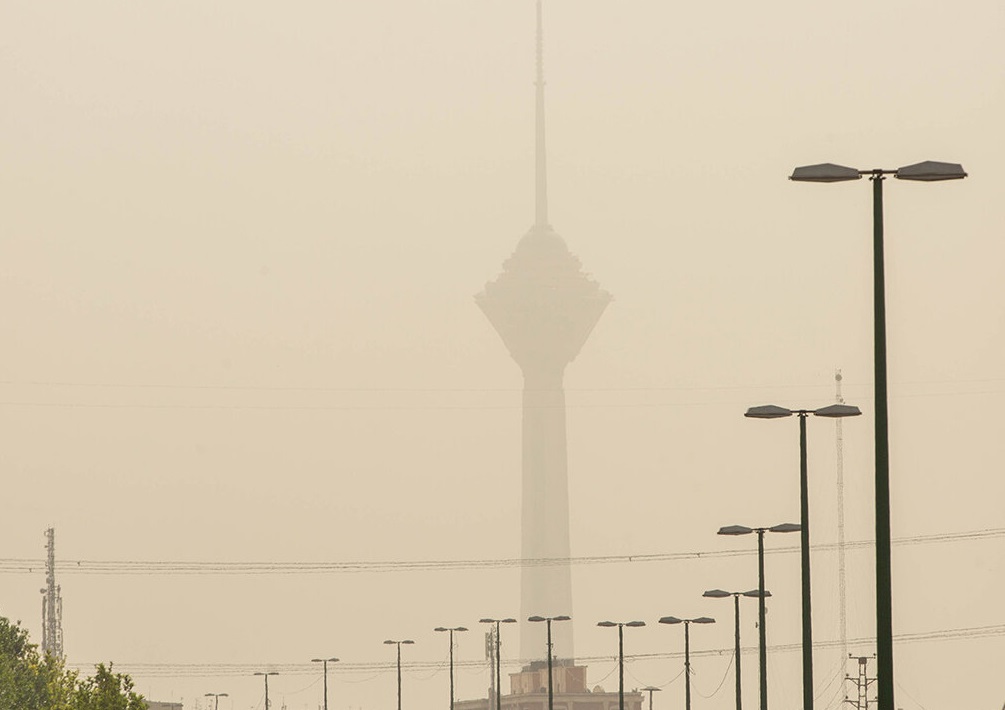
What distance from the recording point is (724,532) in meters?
80.1

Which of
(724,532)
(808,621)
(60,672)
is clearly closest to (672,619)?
(724,532)

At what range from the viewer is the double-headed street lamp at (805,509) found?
62219 millimetres

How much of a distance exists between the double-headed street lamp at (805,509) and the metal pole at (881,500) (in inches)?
721

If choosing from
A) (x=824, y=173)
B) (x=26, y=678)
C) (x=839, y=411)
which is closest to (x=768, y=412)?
(x=839, y=411)

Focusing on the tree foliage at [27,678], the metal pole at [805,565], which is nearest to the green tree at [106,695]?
the tree foliage at [27,678]

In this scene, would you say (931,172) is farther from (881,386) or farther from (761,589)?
(761,589)

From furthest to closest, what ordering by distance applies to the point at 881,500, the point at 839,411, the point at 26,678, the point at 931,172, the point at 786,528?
the point at 26,678
the point at 786,528
the point at 839,411
the point at 931,172
the point at 881,500

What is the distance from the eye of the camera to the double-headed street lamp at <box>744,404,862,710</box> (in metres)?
62.2

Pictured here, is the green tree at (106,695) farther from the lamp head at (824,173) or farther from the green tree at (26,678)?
the lamp head at (824,173)

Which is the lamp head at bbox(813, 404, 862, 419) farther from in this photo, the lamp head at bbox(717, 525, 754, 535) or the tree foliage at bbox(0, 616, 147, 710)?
the tree foliage at bbox(0, 616, 147, 710)

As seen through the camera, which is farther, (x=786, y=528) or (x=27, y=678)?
(x=27, y=678)

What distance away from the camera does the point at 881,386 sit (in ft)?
142

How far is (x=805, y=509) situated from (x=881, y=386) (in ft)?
63.5

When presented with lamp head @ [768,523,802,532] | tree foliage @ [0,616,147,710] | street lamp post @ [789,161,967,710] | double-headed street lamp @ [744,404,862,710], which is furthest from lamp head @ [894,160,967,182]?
tree foliage @ [0,616,147,710]
